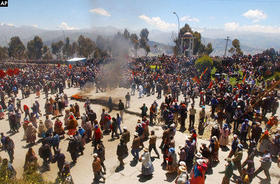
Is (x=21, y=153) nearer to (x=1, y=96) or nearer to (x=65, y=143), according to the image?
(x=65, y=143)

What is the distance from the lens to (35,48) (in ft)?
262

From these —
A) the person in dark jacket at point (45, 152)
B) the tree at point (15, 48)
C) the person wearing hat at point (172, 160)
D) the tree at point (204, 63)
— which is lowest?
the person in dark jacket at point (45, 152)

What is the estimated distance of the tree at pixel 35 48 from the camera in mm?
78713

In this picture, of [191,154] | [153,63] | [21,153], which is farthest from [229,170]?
[153,63]

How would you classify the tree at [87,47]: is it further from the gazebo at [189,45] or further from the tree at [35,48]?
the gazebo at [189,45]

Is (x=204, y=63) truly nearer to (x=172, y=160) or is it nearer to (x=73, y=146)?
(x=172, y=160)

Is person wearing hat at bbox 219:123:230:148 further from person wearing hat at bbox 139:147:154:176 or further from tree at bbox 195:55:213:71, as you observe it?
tree at bbox 195:55:213:71

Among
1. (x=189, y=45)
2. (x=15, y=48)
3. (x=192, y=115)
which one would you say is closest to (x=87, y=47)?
(x=15, y=48)

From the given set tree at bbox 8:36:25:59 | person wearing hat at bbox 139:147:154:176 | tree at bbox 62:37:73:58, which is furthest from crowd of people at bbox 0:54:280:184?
tree at bbox 62:37:73:58

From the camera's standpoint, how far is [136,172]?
26.6 feet

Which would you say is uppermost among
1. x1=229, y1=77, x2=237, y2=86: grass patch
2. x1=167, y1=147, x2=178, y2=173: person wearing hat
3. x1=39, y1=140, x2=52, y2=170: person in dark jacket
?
x1=229, y1=77, x2=237, y2=86: grass patch

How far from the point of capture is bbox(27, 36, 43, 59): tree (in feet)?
258

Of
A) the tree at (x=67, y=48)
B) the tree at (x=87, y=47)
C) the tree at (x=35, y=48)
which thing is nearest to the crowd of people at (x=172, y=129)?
the tree at (x=87, y=47)

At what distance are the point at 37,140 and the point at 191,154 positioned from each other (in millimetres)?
8471
